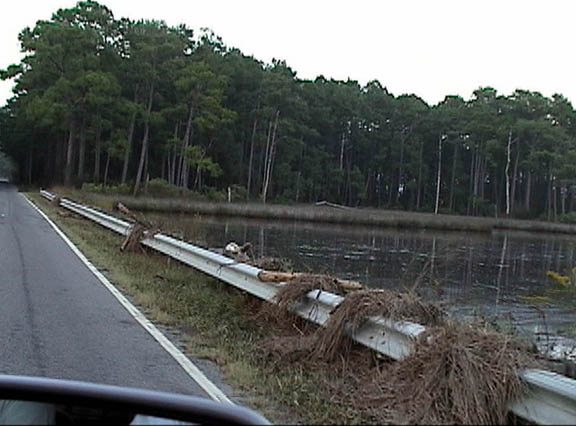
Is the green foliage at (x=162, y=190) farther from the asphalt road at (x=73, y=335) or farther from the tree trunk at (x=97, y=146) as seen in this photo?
the asphalt road at (x=73, y=335)

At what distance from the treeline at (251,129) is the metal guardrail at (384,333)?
52945 mm

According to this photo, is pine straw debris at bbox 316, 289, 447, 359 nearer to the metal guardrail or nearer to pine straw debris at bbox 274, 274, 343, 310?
the metal guardrail

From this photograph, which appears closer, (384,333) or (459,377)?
Result: (459,377)

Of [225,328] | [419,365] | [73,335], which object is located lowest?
[73,335]

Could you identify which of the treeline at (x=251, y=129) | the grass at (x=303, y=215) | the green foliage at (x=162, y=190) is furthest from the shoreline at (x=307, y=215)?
the treeline at (x=251, y=129)

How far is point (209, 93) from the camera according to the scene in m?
74.8

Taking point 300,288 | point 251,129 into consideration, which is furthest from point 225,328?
point 251,129

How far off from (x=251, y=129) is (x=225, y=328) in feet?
272

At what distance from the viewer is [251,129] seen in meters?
92.2

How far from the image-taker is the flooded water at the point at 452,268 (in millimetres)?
12711

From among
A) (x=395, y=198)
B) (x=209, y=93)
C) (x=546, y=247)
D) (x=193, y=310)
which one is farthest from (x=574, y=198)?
(x=193, y=310)

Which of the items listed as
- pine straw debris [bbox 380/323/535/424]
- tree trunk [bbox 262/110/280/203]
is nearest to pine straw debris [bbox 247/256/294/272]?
pine straw debris [bbox 380/323/535/424]

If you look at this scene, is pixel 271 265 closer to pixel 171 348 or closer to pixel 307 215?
pixel 171 348

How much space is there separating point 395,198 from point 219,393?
338 ft
